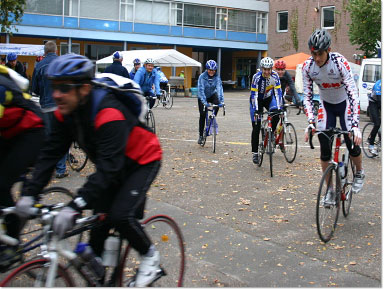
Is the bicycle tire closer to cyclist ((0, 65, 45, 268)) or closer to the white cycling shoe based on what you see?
the white cycling shoe

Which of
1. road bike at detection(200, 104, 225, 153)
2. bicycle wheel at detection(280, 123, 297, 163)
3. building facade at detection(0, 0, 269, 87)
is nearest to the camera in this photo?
bicycle wheel at detection(280, 123, 297, 163)

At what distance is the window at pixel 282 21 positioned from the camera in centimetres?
5112

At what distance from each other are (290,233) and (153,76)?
8915 mm

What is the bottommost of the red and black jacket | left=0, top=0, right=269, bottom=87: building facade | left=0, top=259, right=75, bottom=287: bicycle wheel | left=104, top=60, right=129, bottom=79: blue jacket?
left=0, top=259, right=75, bottom=287: bicycle wheel

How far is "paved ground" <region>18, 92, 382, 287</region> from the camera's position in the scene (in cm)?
461

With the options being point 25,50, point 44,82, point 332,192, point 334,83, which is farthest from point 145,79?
point 25,50

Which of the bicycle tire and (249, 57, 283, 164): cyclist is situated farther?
(249, 57, 283, 164): cyclist

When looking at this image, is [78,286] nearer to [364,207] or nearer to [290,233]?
[290,233]

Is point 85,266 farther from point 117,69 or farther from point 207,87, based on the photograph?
point 117,69

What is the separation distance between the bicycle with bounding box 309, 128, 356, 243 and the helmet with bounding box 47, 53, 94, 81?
129 inches

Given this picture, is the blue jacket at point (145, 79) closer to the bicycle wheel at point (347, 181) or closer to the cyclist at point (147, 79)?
the cyclist at point (147, 79)

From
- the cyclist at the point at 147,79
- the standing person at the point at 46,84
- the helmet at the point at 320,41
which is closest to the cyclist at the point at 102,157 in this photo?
the helmet at the point at 320,41

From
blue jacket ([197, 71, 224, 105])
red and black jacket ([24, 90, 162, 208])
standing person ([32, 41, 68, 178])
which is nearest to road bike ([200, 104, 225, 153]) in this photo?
blue jacket ([197, 71, 224, 105])

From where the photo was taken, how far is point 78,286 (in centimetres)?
313
